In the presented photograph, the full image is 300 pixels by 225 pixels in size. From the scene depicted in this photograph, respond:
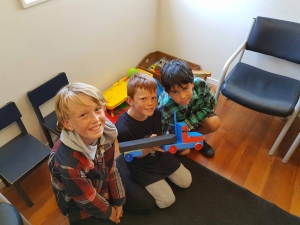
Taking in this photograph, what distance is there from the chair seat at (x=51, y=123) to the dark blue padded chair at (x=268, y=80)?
1.05 m

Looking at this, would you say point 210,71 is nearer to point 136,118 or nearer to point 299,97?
point 299,97

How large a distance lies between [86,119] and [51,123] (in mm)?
666

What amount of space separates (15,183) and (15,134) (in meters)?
0.34

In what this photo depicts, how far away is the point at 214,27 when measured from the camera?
1.91 metres

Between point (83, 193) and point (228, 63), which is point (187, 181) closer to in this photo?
point (83, 193)

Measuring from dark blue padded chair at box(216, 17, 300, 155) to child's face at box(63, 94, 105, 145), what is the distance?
89 centimetres

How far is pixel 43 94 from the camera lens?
1425 mm

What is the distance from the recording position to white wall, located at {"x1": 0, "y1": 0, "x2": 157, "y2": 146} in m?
1.23

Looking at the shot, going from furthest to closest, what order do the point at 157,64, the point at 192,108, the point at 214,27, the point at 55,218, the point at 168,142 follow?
the point at 157,64 → the point at 214,27 → the point at 192,108 → the point at 55,218 → the point at 168,142

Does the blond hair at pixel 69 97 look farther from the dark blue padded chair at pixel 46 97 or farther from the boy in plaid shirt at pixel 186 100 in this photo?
the dark blue padded chair at pixel 46 97

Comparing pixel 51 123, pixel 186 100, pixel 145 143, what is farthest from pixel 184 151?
pixel 51 123

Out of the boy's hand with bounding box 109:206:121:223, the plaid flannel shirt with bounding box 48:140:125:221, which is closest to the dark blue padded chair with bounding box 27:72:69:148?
the plaid flannel shirt with bounding box 48:140:125:221

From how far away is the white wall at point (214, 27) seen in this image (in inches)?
65.8

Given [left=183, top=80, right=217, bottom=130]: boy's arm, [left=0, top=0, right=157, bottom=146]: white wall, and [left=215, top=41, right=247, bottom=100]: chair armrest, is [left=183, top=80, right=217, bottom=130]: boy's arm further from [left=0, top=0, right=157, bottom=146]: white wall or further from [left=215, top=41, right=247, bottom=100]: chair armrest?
[left=0, top=0, right=157, bottom=146]: white wall
